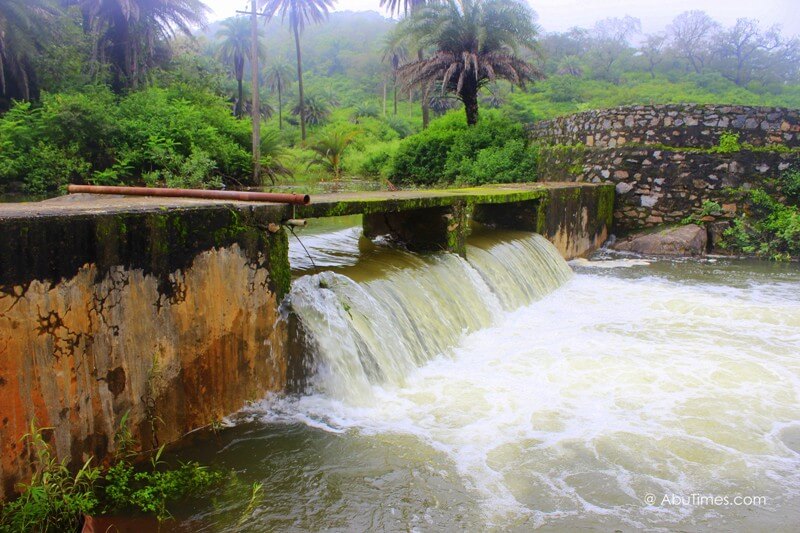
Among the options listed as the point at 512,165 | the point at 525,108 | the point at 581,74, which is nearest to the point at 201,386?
the point at 512,165

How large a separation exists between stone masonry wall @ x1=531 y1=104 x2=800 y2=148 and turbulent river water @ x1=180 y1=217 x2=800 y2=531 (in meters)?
5.95

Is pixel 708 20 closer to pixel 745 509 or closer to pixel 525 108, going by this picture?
pixel 525 108

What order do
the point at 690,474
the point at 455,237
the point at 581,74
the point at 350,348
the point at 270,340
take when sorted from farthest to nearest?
the point at 581,74, the point at 455,237, the point at 350,348, the point at 270,340, the point at 690,474

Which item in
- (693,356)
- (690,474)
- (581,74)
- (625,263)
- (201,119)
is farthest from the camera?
(581,74)

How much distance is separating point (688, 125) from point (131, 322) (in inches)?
515

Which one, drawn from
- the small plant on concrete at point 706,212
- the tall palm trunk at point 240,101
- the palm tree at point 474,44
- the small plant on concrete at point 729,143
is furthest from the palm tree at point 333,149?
the small plant on concrete at point 729,143

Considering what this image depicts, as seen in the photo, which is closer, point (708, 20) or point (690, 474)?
point (690, 474)

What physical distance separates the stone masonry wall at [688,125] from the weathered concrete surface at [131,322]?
11106 millimetres

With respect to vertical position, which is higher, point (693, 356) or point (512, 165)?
point (512, 165)

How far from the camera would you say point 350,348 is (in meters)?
5.30

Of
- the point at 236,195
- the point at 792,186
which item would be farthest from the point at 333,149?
the point at 236,195

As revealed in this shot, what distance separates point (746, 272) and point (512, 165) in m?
6.84

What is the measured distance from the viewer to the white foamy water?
3789mm

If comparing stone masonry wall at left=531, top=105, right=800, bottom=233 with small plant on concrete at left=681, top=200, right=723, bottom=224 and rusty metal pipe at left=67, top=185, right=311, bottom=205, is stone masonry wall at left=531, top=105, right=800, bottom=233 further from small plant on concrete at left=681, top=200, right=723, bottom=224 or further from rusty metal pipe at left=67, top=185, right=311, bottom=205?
rusty metal pipe at left=67, top=185, right=311, bottom=205
